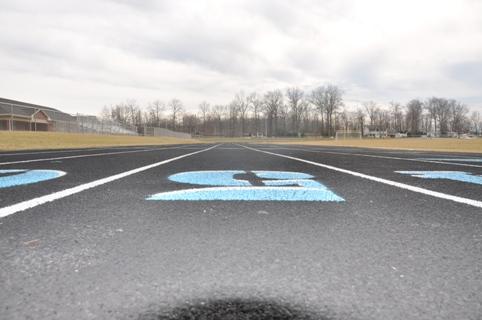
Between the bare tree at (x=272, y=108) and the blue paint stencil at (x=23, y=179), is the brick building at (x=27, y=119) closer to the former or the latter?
the blue paint stencil at (x=23, y=179)

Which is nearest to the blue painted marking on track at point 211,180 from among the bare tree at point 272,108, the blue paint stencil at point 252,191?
the blue paint stencil at point 252,191

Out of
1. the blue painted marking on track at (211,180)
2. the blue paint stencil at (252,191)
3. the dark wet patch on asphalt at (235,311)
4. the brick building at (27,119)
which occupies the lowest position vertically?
the dark wet patch on asphalt at (235,311)

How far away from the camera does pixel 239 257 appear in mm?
1727

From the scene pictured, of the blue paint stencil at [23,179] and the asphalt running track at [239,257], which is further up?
the blue paint stencil at [23,179]

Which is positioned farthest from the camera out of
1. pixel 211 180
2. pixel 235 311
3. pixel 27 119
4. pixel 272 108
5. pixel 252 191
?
pixel 272 108

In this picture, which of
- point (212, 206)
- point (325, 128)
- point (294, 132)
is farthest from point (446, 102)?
point (212, 206)

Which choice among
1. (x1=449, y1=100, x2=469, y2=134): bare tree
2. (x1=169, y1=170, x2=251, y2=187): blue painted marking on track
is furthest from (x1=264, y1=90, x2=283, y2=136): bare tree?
(x1=169, y1=170, x2=251, y2=187): blue painted marking on track

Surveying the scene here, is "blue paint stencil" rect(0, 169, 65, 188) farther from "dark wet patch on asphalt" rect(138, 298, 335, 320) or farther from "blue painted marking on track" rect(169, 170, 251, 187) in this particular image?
"dark wet patch on asphalt" rect(138, 298, 335, 320)

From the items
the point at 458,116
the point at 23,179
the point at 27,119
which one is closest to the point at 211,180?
the point at 23,179

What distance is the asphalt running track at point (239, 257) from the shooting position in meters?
1.26

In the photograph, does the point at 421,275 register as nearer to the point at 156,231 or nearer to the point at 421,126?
the point at 156,231

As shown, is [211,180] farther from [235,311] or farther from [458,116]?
[458,116]

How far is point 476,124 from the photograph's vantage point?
15288cm

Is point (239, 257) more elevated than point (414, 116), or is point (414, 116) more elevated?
point (414, 116)
